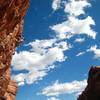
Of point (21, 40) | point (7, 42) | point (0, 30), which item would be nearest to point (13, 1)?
point (0, 30)

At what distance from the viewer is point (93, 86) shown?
280 feet

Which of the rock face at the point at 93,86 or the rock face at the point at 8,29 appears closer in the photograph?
the rock face at the point at 8,29

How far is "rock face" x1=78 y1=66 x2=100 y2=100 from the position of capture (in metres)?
84.2

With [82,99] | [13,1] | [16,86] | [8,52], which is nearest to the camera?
[13,1]

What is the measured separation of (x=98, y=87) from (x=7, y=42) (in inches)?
2198

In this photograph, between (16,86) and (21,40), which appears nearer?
(21,40)

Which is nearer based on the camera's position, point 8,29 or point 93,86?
point 8,29

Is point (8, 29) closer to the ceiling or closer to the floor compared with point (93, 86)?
closer to the floor

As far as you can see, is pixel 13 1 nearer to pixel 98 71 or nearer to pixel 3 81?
pixel 3 81

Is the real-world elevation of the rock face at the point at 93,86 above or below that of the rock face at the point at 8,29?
above

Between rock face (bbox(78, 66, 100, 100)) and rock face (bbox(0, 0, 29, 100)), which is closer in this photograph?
rock face (bbox(0, 0, 29, 100))

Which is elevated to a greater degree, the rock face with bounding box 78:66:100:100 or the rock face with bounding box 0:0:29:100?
the rock face with bounding box 78:66:100:100

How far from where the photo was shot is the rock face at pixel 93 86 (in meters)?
84.2

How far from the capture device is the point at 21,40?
37531mm
